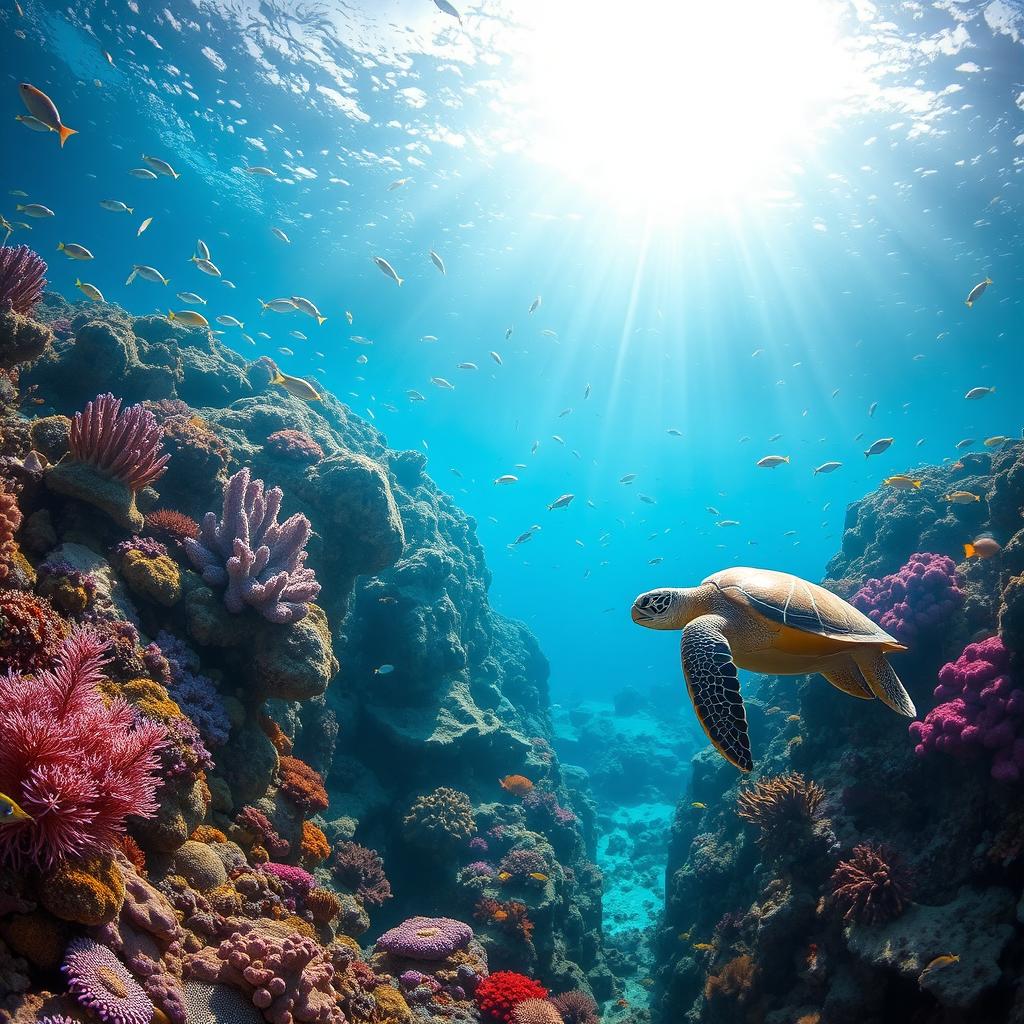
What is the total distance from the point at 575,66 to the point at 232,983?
20.7m

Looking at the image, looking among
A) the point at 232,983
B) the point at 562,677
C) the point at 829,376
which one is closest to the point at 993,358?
the point at 829,376

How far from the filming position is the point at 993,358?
30.2m

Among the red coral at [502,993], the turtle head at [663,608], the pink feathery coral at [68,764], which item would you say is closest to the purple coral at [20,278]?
the pink feathery coral at [68,764]

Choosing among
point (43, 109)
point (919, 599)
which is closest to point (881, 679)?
point (919, 599)

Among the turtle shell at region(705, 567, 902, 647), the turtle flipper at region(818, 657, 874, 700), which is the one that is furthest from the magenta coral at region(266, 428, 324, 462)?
the turtle flipper at region(818, 657, 874, 700)

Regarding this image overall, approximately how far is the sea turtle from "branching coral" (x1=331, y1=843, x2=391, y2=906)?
610 cm

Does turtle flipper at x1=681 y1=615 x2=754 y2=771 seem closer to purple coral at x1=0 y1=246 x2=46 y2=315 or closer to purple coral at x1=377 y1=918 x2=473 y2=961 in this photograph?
purple coral at x1=377 y1=918 x2=473 y2=961

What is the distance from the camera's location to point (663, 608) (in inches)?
180

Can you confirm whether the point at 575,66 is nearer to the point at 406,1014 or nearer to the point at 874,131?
the point at 874,131

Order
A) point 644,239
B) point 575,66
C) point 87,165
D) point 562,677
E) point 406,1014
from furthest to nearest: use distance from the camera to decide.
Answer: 1. point 562,677
2. point 87,165
3. point 644,239
4. point 575,66
5. point 406,1014

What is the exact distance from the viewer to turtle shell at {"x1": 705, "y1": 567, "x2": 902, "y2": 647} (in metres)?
4.08

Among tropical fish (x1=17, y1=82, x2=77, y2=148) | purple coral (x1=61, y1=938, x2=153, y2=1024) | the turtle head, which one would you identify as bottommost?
purple coral (x1=61, y1=938, x2=153, y2=1024)

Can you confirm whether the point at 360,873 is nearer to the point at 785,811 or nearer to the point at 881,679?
the point at 785,811

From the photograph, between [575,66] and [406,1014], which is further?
[575,66]
